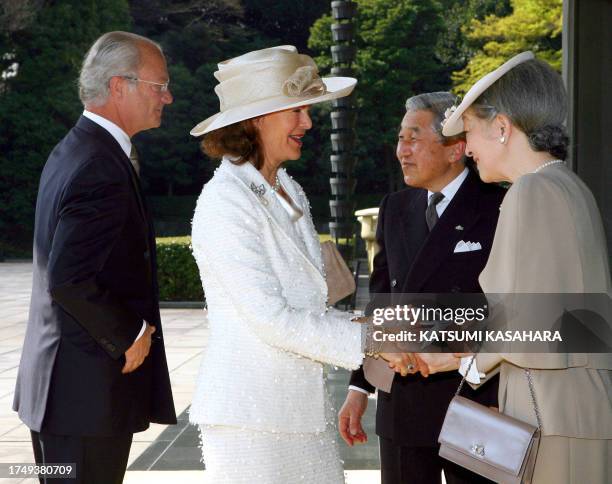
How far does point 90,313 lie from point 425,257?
110 cm

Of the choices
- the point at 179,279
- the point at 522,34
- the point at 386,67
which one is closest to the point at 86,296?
the point at 179,279

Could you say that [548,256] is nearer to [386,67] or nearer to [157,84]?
[157,84]

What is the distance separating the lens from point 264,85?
2760mm

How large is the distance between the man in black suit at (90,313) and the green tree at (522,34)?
3358 cm

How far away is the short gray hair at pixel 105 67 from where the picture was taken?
3.36 m

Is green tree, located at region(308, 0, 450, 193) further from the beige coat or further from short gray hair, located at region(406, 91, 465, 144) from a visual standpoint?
the beige coat

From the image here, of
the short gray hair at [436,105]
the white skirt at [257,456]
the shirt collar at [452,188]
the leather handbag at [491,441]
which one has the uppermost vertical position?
the short gray hair at [436,105]

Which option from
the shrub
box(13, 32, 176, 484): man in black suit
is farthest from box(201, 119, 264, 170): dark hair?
the shrub

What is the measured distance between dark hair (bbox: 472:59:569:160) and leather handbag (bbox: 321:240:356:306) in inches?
30.8

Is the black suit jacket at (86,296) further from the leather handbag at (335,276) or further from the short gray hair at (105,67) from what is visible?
the leather handbag at (335,276)

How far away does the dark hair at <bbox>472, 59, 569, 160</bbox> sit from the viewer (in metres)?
2.24

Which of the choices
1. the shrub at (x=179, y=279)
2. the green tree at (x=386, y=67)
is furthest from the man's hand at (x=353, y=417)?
the green tree at (x=386, y=67)

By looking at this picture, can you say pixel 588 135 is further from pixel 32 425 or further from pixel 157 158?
pixel 157 158

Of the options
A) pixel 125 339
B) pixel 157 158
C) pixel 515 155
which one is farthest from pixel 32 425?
pixel 157 158
